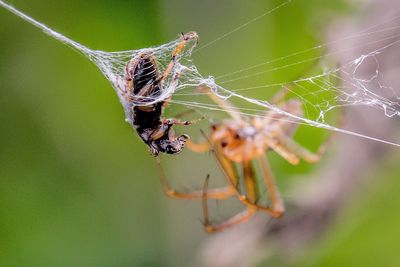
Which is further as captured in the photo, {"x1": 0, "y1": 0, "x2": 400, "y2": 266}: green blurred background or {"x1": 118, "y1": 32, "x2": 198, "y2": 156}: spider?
{"x1": 0, "y1": 0, "x2": 400, "y2": 266}: green blurred background

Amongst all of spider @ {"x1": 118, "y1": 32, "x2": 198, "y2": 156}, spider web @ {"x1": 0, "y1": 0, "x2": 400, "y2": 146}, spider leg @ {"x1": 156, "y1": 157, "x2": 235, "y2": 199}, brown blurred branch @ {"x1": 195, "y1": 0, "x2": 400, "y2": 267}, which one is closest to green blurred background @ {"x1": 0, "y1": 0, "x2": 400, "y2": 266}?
spider leg @ {"x1": 156, "y1": 157, "x2": 235, "y2": 199}

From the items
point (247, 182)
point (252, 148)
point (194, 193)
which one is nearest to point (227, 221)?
point (194, 193)

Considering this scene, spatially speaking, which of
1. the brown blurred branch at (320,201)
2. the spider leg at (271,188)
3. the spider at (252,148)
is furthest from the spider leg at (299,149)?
the brown blurred branch at (320,201)

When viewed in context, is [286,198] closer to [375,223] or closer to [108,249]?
[375,223]

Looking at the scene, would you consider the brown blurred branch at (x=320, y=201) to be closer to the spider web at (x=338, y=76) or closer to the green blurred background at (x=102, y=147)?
the spider web at (x=338, y=76)

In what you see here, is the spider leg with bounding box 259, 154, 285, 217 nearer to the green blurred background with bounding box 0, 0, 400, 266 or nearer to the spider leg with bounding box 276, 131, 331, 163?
the spider leg with bounding box 276, 131, 331, 163

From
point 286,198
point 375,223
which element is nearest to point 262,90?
point 286,198
